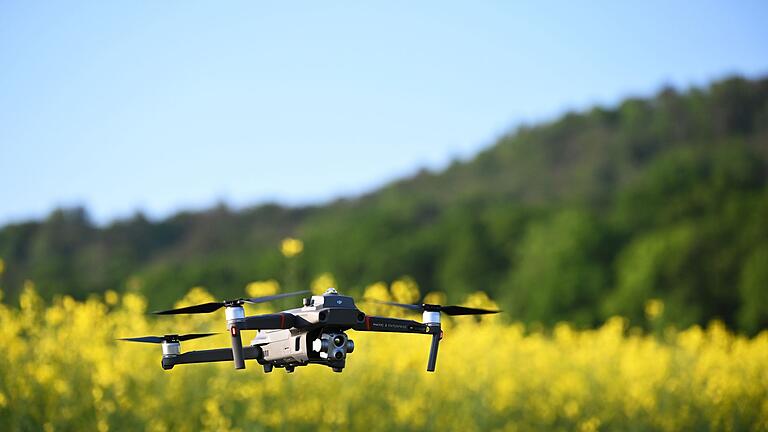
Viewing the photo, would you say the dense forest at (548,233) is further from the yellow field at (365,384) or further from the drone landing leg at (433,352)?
the drone landing leg at (433,352)

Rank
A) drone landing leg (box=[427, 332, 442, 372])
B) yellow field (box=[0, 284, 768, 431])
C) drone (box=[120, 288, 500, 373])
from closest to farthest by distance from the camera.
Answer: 1. drone (box=[120, 288, 500, 373])
2. drone landing leg (box=[427, 332, 442, 372])
3. yellow field (box=[0, 284, 768, 431])

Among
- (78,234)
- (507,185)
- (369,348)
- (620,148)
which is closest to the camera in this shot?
(369,348)

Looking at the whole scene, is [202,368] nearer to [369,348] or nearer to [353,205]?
[369,348]

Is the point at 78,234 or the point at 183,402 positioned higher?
the point at 78,234

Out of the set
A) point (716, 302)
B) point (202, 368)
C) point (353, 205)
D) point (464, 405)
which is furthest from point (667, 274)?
point (353, 205)

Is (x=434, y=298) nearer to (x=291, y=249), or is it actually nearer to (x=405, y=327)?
(x=291, y=249)

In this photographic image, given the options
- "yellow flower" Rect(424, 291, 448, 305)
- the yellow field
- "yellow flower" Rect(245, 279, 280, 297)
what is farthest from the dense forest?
"yellow flower" Rect(245, 279, 280, 297)

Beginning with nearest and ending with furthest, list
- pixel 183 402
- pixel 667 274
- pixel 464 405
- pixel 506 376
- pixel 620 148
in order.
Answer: pixel 183 402, pixel 464 405, pixel 506 376, pixel 667 274, pixel 620 148

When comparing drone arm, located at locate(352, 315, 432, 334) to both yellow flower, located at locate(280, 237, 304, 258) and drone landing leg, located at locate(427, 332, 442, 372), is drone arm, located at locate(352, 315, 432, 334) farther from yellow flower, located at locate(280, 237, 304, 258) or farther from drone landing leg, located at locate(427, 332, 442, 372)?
yellow flower, located at locate(280, 237, 304, 258)
